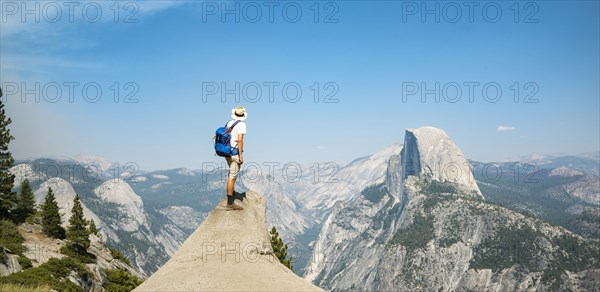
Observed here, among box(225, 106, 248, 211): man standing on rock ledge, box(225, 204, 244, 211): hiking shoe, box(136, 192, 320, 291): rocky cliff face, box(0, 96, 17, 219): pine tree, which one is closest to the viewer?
box(136, 192, 320, 291): rocky cliff face

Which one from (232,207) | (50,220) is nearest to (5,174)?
(50,220)

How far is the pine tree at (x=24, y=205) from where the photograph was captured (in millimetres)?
53037

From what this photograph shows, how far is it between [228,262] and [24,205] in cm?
5702

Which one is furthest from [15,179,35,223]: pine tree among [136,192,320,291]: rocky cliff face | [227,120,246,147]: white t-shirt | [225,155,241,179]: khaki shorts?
[227,120,246,147]: white t-shirt

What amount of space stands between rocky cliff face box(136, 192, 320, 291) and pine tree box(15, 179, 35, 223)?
49.4 m

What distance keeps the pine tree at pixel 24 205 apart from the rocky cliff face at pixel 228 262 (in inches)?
1944

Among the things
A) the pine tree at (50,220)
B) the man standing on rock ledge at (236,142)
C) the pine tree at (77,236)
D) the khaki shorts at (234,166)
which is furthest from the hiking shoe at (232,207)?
the pine tree at (50,220)

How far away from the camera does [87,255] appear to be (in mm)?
48438

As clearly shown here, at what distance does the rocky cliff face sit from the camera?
11695mm

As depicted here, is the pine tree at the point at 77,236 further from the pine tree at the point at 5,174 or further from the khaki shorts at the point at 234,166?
the khaki shorts at the point at 234,166

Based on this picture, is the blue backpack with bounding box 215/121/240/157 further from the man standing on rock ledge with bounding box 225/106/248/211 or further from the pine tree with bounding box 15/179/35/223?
the pine tree with bounding box 15/179/35/223

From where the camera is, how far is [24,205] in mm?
56781

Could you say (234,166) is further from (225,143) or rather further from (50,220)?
(50,220)

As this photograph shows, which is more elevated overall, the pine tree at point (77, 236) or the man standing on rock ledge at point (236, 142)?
the man standing on rock ledge at point (236, 142)
